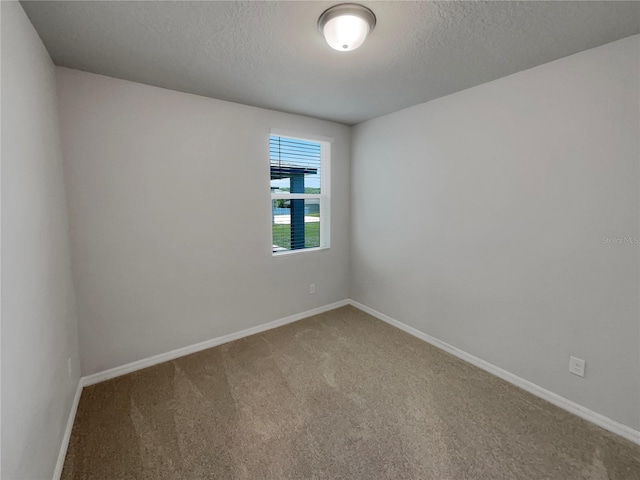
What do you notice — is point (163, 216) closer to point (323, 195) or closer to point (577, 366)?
point (323, 195)

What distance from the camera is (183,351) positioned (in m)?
2.68

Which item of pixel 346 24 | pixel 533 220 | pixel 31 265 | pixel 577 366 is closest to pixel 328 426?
pixel 577 366

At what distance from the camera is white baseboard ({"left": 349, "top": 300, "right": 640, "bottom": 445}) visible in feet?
5.85

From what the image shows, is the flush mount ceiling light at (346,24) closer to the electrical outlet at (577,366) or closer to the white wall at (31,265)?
the white wall at (31,265)

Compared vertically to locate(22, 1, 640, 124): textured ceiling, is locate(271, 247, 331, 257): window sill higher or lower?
lower

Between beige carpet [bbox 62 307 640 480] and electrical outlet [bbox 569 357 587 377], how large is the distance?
300 mm

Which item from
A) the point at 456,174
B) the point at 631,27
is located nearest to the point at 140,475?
the point at 456,174

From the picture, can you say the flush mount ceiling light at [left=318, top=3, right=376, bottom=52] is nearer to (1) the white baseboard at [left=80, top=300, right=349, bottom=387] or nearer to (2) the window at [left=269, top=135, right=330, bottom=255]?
(2) the window at [left=269, top=135, right=330, bottom=255]

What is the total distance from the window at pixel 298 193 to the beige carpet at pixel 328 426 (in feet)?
4.62

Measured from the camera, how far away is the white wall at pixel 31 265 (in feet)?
3.65

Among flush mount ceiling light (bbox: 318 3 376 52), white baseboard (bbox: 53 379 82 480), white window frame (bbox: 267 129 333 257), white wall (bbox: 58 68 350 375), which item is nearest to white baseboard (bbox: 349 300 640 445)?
white window frame (bbox: 267 129 333 257)

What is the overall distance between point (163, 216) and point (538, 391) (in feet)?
10.7

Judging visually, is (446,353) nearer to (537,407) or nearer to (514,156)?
(537,407)

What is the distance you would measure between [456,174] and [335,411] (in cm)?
216
